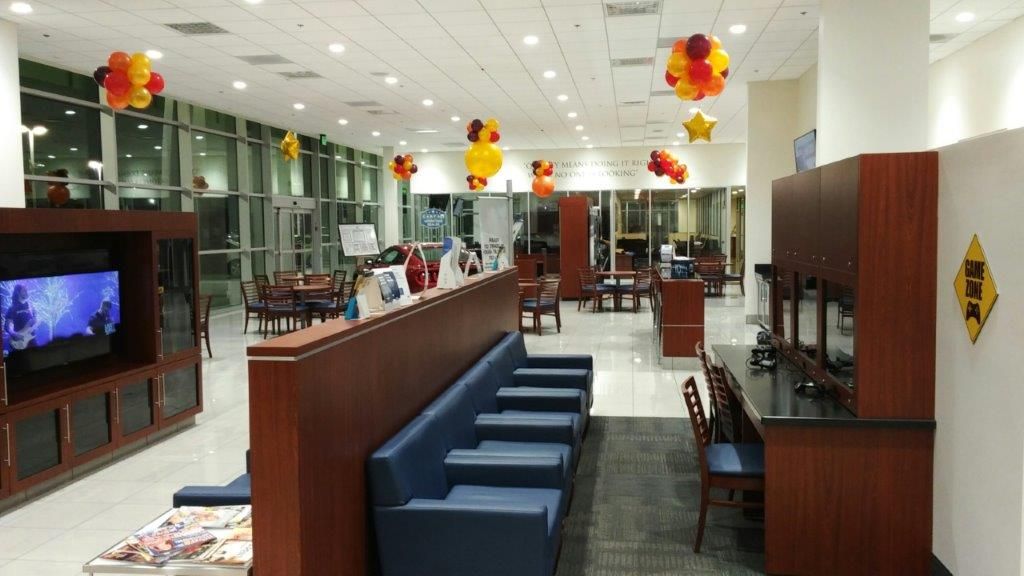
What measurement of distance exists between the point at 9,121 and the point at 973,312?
9.56 m

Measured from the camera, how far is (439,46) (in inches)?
403

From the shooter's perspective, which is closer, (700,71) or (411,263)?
(700,71)

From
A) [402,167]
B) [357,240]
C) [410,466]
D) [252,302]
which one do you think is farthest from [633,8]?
[402,167]

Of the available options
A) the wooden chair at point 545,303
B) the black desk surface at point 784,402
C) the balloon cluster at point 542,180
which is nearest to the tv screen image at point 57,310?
the black desk surface at point 784,402

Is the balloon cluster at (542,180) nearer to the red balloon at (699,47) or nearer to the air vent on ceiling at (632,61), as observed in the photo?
the air vent on ceiling at (632,61)

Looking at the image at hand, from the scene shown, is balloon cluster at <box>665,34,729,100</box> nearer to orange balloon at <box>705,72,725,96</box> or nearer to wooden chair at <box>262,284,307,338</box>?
orange balloon at <box>705,72,725,96</box>

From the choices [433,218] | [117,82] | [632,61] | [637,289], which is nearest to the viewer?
[117,82]

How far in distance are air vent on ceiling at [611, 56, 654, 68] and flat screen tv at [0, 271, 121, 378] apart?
748 centimetres

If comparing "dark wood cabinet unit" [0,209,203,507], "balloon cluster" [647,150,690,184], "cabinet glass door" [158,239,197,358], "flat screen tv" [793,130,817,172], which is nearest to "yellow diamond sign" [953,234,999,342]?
"flat screen tv" [793,130,817,172]

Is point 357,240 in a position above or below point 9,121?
below

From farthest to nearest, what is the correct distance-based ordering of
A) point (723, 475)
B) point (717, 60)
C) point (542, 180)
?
point (542, 180)
point (717, 60)
point (723, 475)

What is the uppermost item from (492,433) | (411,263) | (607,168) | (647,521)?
(607,168)

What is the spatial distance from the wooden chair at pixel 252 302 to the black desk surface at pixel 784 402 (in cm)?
871

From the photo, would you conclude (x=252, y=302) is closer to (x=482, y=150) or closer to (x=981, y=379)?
(x=482, y=150)
